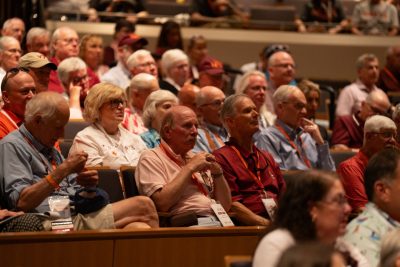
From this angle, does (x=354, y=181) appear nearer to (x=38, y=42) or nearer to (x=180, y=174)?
(x=180, y=174)

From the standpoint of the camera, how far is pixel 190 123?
4934mm

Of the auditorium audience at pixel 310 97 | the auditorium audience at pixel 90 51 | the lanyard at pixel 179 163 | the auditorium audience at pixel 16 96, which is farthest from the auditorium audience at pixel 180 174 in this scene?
the auditorium audience at pixel 90 51

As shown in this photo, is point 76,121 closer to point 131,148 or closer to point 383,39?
point 131,148

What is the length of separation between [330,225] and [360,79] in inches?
194

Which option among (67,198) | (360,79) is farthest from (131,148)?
(360,79)

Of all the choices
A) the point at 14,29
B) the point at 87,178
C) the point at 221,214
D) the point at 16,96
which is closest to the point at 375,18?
the point at 14,29

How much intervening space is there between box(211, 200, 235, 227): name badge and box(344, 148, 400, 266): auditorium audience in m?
0.95

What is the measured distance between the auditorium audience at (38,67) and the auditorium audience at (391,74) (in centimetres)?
369

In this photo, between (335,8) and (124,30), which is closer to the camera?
(124,30)

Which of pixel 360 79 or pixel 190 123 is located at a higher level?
pixel 190 123

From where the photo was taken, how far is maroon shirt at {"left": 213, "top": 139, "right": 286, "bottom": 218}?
5.06 metres

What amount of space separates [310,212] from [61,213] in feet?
5.22

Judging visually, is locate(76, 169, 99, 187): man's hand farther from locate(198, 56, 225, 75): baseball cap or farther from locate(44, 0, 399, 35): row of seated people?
locate(44, 0, 399, 35): row of seated people

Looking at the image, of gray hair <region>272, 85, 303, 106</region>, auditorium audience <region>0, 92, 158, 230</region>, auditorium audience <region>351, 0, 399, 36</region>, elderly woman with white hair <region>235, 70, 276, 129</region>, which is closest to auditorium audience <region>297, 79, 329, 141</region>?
elderly woman with white hair <region>235, 70, 276, 129</region>
